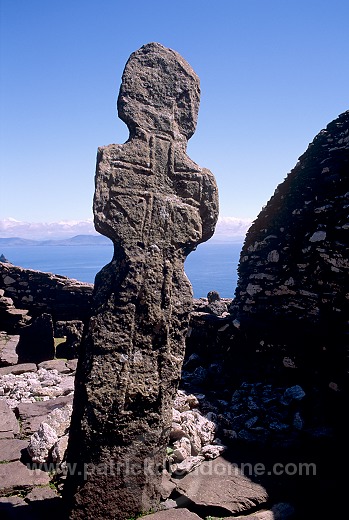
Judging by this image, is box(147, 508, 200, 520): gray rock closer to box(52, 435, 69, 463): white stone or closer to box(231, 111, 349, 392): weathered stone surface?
box(52, 435, 69, 463): white stone

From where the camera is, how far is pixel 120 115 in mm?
3152

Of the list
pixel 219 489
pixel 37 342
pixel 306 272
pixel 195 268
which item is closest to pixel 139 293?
pixel 219 489

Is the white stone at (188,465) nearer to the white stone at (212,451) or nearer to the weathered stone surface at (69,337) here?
the white stone at (212,451)

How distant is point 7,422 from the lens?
4734 millimetres

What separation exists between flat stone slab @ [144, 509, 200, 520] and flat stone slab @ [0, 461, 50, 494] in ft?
3.79

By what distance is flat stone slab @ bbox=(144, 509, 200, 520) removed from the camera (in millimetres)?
2938

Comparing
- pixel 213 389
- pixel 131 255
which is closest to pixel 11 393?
pixel 213 389

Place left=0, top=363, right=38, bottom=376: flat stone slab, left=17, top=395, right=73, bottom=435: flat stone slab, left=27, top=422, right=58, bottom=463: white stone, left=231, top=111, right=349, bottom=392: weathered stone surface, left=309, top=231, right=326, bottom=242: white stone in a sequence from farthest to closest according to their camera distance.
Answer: left=0, top=363, right=38, bottom=376: flat stone slab < left=309, top=231, right=326, bottom=242: white stone < left=231, top=111, right=349, bottom=392: weathered stone surface < left=17, top=395, right=73, bottom=435: flat stone slab < left=27, top=422, right=58, bottom=463: white stone

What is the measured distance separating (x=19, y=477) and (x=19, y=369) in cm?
397

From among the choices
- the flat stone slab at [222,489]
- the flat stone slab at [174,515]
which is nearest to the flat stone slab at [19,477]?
the flat stone slab at [174,515]

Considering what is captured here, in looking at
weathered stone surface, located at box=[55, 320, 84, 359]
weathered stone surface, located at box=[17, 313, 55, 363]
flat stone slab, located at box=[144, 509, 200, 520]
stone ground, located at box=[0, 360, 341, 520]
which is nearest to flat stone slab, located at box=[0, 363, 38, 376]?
weathered stone surface, located at box=[17, 313, 55, 363]

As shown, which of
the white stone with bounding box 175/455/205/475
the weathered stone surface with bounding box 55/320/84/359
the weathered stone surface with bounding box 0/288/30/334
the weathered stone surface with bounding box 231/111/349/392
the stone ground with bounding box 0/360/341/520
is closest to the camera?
the stone ground with bounding box 0/360/341/520

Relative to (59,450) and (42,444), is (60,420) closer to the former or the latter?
(42,444)

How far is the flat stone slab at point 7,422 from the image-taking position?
4.48 meters
